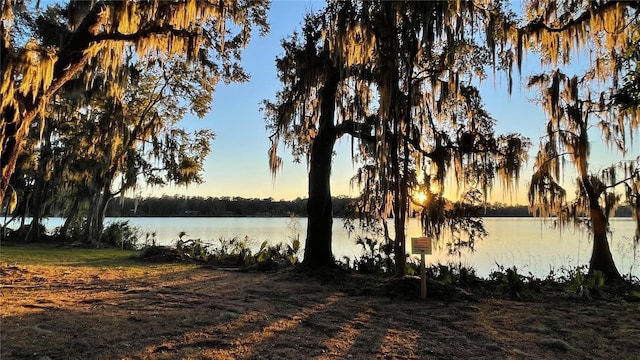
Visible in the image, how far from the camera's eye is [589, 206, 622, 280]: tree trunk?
9734 mm

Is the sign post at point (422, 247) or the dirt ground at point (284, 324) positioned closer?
the dirt ground at point (284, 324)

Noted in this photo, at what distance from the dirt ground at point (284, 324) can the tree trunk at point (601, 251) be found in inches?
138

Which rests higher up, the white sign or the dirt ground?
the white sign

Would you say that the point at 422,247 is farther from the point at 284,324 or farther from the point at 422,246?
the point at 284,324

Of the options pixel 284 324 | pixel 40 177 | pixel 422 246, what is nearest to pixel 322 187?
pixel 422 246

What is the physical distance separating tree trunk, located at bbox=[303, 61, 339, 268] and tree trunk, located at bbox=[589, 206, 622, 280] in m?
6.16

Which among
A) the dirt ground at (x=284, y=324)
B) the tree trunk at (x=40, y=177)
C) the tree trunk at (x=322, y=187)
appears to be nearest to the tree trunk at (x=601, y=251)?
the dirt ground at (x=284, y=324)

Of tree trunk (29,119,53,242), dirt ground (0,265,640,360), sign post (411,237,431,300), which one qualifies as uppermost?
tree trunk (29,119,53,242)

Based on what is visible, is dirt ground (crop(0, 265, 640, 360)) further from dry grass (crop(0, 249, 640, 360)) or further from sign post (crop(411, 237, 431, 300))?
sign post (crop(411, 237, 431, 300))

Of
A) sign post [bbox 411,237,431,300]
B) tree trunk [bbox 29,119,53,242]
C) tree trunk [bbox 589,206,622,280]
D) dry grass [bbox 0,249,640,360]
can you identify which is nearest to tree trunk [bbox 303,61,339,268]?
dry grass [bbox 0,249,640,360]

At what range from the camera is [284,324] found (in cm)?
464

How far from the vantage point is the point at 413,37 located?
7.04 meters

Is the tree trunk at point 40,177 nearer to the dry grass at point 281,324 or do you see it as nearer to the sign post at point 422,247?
the dry grass at point 281,324

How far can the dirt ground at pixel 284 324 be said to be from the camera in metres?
3.71
